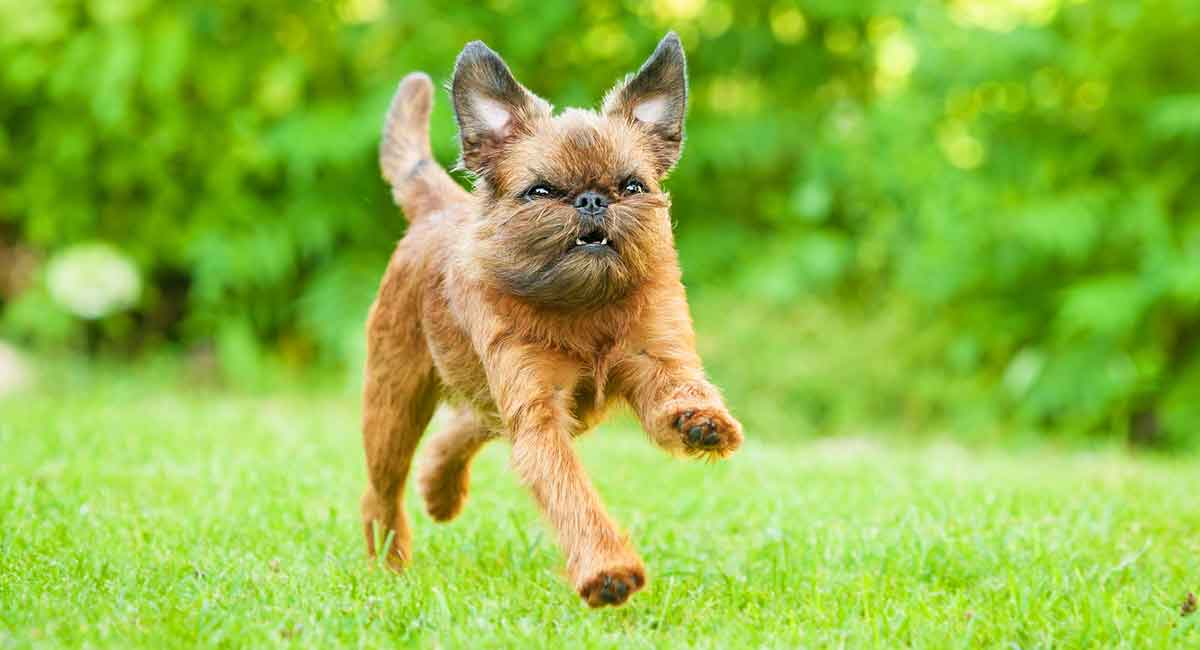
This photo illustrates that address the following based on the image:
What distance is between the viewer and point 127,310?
1146 cm

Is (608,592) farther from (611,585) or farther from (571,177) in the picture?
(571,177)

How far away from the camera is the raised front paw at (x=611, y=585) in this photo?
3.29 m

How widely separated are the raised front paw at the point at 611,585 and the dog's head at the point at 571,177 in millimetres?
791

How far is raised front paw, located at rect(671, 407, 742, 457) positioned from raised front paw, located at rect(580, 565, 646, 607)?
385 millimetres

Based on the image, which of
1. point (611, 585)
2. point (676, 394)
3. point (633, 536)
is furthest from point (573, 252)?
point (633, 536)

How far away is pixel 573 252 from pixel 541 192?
0.74ft

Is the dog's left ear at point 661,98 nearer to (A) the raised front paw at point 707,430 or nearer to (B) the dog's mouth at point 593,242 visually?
(B) the dog's mouth at point 593,242

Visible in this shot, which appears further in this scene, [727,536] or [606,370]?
[727,536]

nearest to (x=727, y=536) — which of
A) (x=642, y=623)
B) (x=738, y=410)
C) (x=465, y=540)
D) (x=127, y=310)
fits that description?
(x=465, y=540)

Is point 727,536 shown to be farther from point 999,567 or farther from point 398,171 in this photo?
point 398,171

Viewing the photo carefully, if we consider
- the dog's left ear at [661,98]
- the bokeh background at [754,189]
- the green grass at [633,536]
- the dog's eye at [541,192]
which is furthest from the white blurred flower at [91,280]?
the dog's eye at [541,192]

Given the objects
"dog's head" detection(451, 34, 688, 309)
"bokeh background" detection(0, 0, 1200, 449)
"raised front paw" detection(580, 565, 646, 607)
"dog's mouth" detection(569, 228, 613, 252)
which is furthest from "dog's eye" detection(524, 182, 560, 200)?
"bokeh background" detection(0, 0, 1200, 449)

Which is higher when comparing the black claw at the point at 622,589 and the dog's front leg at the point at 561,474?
the dog's front leg at the point at 561,474

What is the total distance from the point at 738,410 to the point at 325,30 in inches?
184
